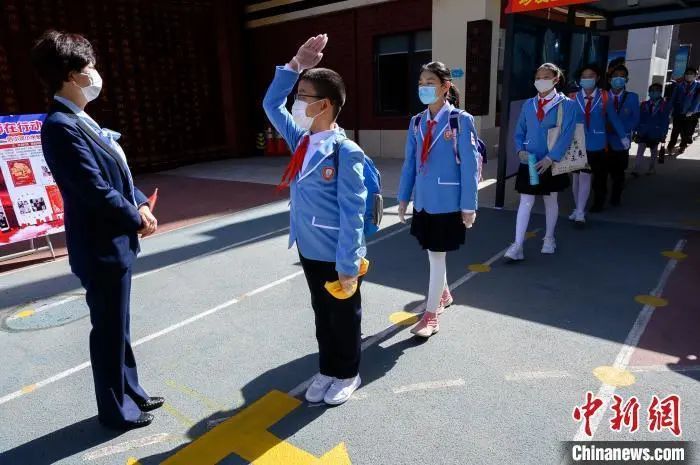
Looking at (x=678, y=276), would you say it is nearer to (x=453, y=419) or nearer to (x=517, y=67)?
(x=453, y=419)

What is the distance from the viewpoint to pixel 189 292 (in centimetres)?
457

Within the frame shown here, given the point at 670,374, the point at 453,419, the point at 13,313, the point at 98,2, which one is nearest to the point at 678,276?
the point at 670,374

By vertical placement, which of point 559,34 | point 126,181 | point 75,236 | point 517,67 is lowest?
point 75,236

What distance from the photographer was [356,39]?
12719mm

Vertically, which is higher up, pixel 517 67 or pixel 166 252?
pixel 517 67

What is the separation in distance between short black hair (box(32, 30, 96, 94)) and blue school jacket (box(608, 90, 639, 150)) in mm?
6286

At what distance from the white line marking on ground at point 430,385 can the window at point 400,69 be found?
981 cm

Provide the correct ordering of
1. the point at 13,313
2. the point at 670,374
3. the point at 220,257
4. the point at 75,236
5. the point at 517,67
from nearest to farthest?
1. the point at 75,236
2. the point at 670,374
3. the point at 13,313
4. the point at 220,257
5. the point at 517,67

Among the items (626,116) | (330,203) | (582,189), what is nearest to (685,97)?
(626,116)

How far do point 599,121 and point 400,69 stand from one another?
23.2 feet

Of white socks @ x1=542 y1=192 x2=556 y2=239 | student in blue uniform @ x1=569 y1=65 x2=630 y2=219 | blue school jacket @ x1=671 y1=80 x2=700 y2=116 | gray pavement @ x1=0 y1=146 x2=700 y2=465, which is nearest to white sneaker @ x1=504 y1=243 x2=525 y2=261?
gray pavement @ x1=0 y1=146 x2=700 y2=465

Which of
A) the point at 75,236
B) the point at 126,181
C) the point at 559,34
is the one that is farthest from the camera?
A: the point at 559,34

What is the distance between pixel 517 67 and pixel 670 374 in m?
5.05

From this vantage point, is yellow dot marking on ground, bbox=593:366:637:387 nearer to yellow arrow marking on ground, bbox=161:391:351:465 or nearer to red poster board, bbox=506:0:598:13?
yellow arrow marking on ground, bbox=161:391:351:465
